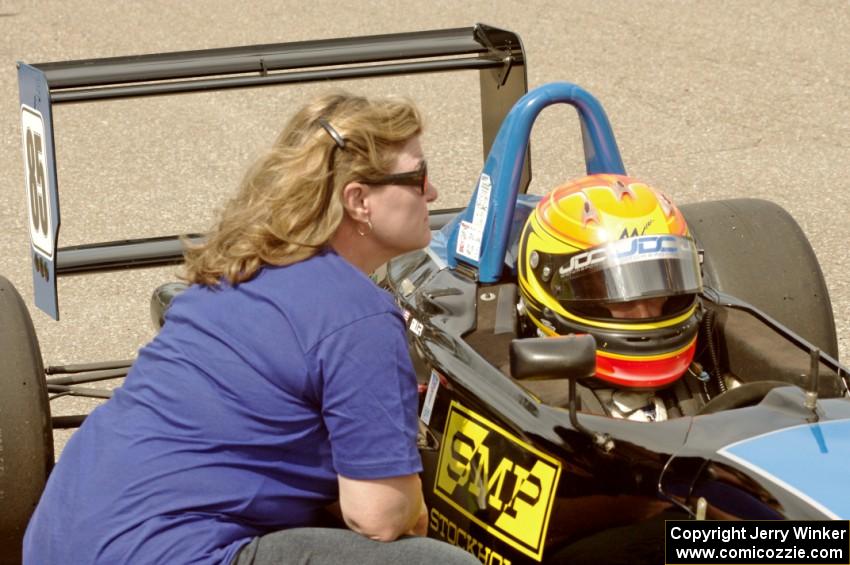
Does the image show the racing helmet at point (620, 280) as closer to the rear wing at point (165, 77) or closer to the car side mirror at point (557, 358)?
the car side mirror at point (557, 358)

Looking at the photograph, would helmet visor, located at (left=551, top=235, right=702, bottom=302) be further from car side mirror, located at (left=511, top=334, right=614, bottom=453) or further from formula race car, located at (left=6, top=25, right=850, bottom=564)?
car side mirror, located at (left=511, top=334, right=614, bottom=453)

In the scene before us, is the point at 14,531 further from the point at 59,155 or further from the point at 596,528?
the point at 59,155

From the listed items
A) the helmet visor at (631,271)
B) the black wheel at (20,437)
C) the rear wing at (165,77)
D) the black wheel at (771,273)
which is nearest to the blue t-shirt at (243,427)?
the helmet visor at (631,271)

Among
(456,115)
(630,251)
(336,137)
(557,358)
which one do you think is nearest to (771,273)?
(630,251)

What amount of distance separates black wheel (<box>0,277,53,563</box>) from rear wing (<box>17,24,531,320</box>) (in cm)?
43

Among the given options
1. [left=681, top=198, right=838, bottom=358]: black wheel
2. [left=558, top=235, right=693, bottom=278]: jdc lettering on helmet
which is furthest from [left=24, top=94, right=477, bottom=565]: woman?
[left=681, top=198, right=838, bottom=358]: black wheel

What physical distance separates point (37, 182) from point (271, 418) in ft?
6.21

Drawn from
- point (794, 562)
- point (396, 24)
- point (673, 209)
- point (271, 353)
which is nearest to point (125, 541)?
point (271, 353)

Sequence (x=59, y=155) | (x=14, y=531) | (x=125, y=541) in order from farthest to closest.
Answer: (x=59, y=155), (x=14, y=531), (x=125, y=541)

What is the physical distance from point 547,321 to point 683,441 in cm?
61

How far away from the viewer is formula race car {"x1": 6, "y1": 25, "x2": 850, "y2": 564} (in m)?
2.70

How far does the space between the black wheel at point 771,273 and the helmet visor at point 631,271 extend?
0.90 m

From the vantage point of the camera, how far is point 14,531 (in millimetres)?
3504

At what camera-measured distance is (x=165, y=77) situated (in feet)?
13.6
